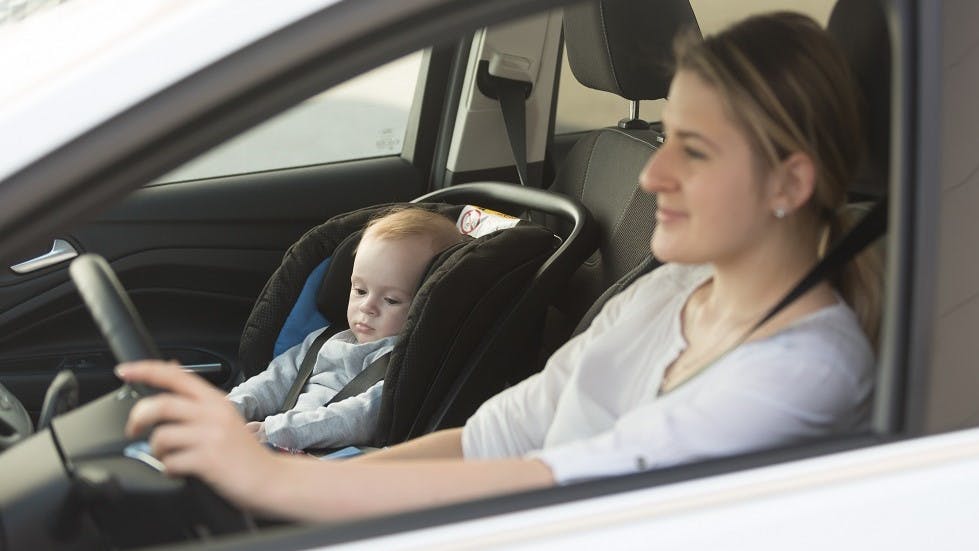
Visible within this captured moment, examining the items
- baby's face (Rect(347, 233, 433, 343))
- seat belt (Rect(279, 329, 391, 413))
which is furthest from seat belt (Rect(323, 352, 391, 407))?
baby's face (Rect(347, 233, 433, 343))

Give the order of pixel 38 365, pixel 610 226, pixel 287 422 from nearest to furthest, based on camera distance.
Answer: pixel 287 422 → pixel 610 226 → pixel 38 365

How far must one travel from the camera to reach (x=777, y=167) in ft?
4.62

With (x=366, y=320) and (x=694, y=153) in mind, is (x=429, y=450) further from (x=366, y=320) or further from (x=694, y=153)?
(x=366, y=320)

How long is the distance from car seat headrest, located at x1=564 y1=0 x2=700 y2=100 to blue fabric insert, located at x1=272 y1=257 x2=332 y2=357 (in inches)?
27.0

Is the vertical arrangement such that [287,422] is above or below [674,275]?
below

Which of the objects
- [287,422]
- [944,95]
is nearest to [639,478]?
[944,95]

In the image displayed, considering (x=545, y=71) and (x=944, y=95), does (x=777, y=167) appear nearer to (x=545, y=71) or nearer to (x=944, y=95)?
(x=944, y=95)

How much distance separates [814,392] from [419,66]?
2.09 metres

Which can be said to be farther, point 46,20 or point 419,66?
point 419,66

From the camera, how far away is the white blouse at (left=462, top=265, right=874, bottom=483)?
126cm

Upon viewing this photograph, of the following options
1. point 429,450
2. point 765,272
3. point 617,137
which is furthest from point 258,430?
point 765,272

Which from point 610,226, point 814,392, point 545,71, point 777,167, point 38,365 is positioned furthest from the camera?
point 545,71

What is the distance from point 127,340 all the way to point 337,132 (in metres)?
1.89

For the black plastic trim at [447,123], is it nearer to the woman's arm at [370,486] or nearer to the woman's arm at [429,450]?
the woman's arm at [429,450]
